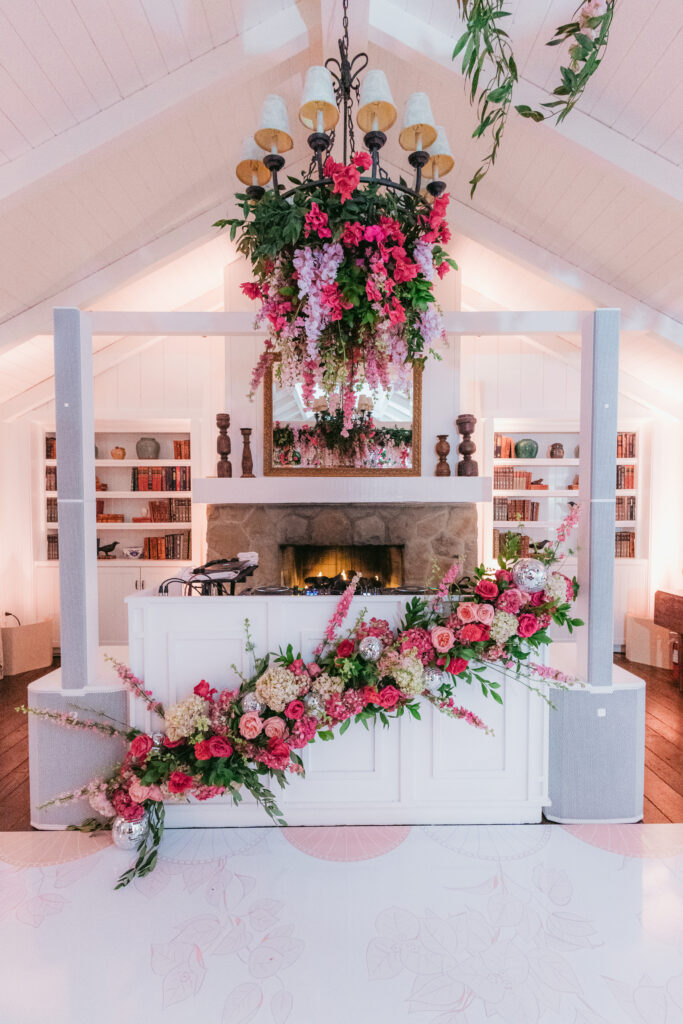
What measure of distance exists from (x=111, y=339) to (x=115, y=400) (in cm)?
56

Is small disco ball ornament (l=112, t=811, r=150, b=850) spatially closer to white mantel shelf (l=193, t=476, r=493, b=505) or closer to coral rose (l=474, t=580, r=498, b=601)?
coral rose (l=474, t=580, r=498, b=601)

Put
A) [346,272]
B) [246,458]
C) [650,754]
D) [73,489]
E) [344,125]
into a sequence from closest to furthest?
[346,272]
[344,125]
[73,489]
[650,754]
[246,458]

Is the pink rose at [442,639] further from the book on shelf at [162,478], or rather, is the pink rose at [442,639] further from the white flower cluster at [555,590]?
the book on shelf at [162,478]

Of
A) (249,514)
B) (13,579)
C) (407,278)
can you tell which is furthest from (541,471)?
(13,579)

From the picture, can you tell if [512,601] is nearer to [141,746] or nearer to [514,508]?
[141,746]

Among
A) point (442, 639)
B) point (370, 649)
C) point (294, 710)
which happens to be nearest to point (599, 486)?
point (442, 639)

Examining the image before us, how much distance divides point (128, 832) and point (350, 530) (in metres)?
2.79

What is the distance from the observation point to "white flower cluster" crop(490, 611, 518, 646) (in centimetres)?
219

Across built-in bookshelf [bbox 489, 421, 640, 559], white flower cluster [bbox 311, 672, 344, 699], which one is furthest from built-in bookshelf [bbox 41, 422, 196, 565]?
white flower cluster [bbox 311, 672, 344, 699]

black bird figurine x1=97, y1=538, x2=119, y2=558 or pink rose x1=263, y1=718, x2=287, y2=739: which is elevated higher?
black bird figurine x1=97, y1=538, x2=119, y2=558

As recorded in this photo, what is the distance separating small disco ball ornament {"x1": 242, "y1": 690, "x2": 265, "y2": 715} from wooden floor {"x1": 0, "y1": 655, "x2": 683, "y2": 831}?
1.24 metres

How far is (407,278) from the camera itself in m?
1.25

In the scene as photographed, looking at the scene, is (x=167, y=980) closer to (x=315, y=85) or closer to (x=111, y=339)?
(x=315, y=85)

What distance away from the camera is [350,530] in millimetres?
4520
